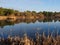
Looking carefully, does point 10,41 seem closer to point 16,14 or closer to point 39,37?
point 39,37

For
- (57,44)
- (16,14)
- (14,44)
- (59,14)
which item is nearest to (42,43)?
(57,44)

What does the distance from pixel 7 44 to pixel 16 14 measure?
64585 millimetres

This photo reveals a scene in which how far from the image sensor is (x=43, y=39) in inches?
316

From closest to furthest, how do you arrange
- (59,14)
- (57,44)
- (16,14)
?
1. (57,44)
2. (16,14)
3. (59,14)

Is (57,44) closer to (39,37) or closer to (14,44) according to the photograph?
(39,37)

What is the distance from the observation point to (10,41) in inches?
335

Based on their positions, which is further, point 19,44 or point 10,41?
point 10,41

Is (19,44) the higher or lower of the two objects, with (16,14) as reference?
higher

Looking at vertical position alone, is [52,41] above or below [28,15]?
above

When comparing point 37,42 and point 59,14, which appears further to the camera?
point 59,14

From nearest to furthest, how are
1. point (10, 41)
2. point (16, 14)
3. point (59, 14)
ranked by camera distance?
point (10, 41), point (16, 14), point (59, 14)

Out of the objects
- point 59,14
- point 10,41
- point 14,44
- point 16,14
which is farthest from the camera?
point 59,14

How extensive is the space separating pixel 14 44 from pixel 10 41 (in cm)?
71

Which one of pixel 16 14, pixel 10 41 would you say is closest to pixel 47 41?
pixel 10 41
